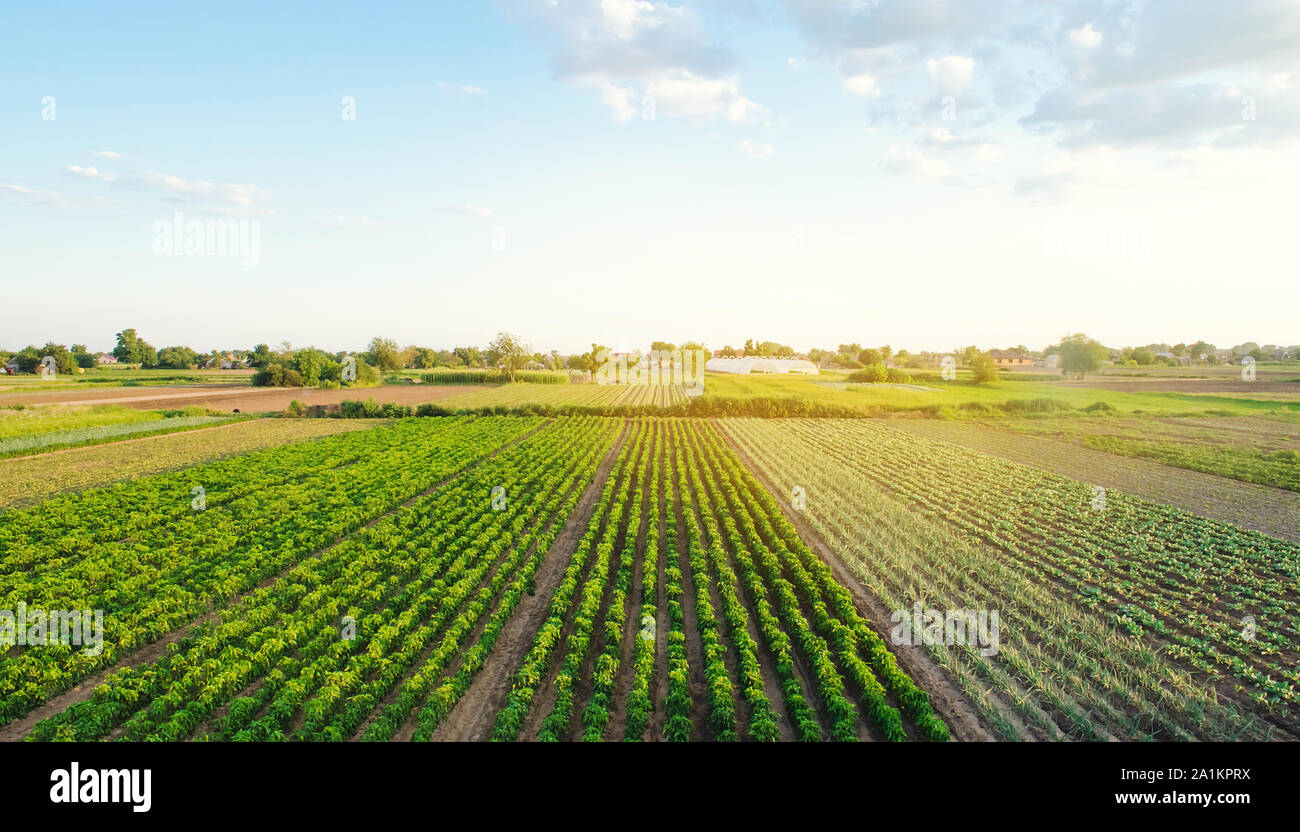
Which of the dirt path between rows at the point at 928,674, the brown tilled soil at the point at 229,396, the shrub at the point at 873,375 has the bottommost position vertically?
the dirt path between rows at the point at 928,674

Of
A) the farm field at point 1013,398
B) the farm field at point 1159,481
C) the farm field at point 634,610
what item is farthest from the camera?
the farm field at point 1013,398

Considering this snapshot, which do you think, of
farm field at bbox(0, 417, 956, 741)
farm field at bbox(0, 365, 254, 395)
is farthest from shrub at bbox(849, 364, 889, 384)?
farm field at bbox(0, 365, 254, 395)

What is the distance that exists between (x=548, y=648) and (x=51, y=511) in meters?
20.6

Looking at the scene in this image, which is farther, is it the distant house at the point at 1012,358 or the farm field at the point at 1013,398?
the distant house at the point at 1012,358

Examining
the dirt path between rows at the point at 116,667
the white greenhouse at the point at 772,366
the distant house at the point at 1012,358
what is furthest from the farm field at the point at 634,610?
the distant house at the point at 1012,358

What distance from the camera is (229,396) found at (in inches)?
2534

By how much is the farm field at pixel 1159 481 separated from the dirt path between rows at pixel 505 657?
23281 millimetres

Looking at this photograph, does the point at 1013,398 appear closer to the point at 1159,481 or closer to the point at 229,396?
the point at 1159,481

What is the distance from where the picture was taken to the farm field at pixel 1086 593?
880 cm

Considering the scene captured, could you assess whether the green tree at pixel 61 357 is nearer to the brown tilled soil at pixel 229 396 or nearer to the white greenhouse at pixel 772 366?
the brown tilled soil at pixel 229 396

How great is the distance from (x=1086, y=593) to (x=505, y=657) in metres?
13.7

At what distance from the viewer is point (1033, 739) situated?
8.09 m

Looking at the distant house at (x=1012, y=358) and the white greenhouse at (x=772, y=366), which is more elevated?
the distant house at (x=1012, y=358)
